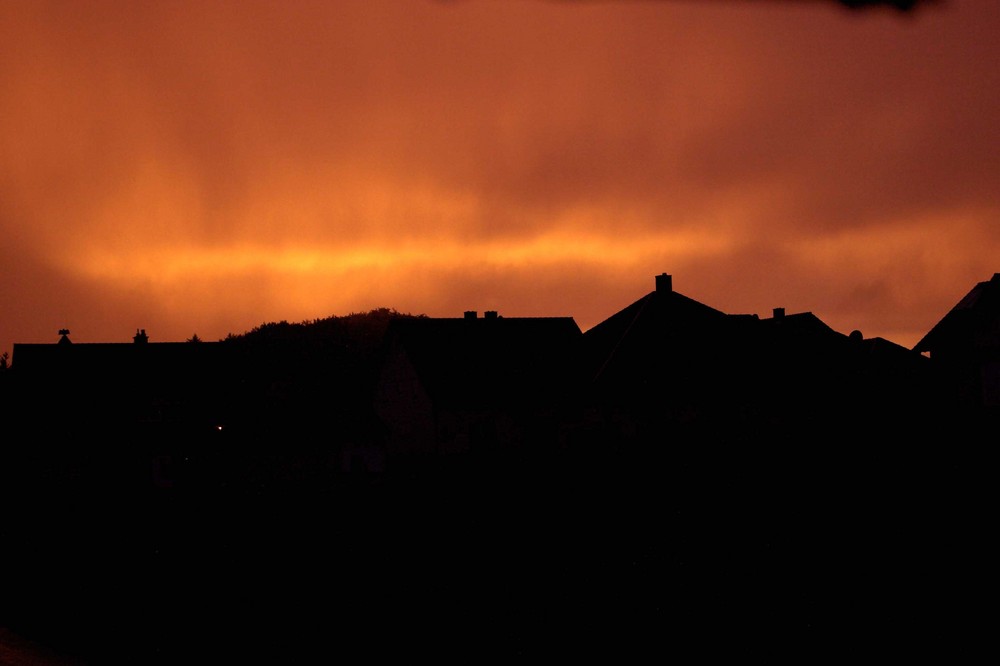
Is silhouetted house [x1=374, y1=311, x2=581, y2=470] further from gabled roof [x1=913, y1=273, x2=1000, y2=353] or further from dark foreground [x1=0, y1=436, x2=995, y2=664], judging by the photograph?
gabled roof [x1=913, y1=273, x2=1000, y2=353]

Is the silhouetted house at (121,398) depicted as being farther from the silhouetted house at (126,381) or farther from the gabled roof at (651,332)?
the gabled roof at (651,332)

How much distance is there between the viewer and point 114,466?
58781 millimetres

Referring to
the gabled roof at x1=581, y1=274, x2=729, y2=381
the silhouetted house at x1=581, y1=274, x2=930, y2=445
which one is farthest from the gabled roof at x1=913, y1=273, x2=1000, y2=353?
the gabled roof at x1=581, y1=274, x2=729, y2=381

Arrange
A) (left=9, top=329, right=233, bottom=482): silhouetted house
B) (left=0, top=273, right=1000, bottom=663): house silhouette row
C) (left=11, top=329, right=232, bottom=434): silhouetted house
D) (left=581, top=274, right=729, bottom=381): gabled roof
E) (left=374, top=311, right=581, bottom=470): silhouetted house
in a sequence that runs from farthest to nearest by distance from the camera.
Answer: (left=11, top=329, right=232, bottom=434): silhouetted house → (left=9, top=329, right=233, bottom=482): silhouetted house → (left=374, top=311, right=581, bottom=470): silhouetted house → (left=581, top=274, right=729, bottom=381): gabled roof → (left=0, top=273, right=1000, bottom=663): house silhouette row

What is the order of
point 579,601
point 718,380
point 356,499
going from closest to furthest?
point 579,601 < point 356,499 < point 718,380

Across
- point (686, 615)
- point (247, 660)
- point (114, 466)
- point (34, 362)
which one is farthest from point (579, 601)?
A: point (34, 362)

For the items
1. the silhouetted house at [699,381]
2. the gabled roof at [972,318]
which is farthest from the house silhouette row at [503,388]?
the gabled roof at [972,318]

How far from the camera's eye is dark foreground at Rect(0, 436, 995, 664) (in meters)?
24.8

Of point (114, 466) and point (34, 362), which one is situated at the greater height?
point (34, 362)

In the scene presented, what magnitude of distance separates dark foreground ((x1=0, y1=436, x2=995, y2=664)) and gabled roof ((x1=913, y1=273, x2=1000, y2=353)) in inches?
260

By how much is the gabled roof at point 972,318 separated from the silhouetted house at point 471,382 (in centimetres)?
2002

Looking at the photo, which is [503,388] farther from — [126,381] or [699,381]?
[126,381]

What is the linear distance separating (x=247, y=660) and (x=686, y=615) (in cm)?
991

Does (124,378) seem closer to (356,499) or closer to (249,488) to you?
(249,488)
